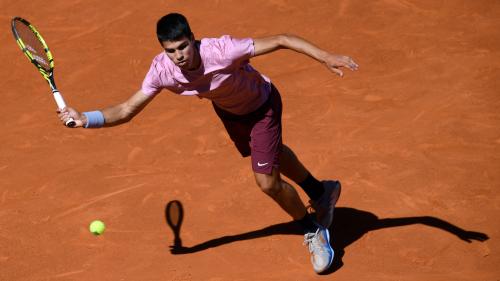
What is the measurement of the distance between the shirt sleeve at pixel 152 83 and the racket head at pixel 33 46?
89 centimetres

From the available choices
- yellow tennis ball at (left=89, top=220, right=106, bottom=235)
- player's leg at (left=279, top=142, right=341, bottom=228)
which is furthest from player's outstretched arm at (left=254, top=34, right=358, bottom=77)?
yellow tennis ball at (left=89, top=220, right=106, bottom=235)

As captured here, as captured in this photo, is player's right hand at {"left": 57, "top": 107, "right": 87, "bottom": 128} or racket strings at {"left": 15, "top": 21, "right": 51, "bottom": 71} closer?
player's right hand at {"left": 57, "top": 107, "right": 87, "bottom": 128}

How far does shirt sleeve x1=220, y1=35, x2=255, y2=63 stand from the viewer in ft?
18.4

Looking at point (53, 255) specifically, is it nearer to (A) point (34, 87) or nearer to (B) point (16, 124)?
(B) point (16, 124)

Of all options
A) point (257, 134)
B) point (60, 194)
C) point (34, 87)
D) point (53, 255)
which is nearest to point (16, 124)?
point (34, 87)

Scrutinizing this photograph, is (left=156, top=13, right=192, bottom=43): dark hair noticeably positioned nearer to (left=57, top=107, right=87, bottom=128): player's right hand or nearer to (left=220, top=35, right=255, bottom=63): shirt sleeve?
(left=220, top=35, right=255, bottom=63): shirt sleeve

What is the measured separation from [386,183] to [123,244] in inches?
95.4

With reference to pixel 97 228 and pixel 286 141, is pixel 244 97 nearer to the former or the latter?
pixel 97 228

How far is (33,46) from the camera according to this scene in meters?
6.66

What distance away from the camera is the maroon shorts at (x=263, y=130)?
6.12 metres

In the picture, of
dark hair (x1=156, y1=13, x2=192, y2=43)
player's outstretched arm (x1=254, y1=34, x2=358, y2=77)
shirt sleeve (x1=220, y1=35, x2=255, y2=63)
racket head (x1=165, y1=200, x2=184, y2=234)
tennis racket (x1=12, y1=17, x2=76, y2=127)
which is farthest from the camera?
racket head (x1=165, y1=200, x2=184, y2=234)

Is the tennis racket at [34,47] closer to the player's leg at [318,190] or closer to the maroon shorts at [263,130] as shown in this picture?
the maroon shorts at [263,130]

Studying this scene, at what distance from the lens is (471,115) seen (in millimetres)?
8312

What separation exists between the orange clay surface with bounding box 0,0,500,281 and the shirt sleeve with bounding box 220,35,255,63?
1756 mm
